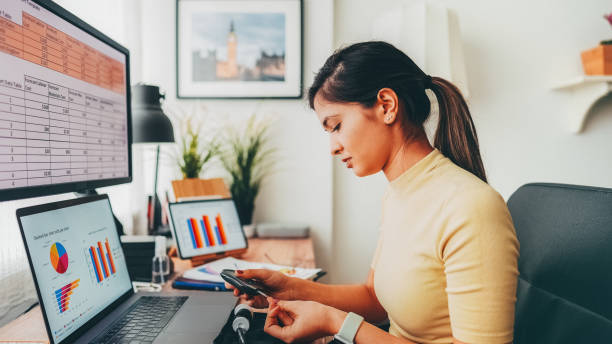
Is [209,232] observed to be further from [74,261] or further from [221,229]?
[74,261]

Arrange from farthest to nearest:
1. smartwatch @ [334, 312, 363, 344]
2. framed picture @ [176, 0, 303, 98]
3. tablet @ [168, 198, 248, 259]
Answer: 1. framed picture @ [176, 0, 303, 98]
2. tablet @ [168, 198, 248, 259]
3. smartwatch @ [334, 312, 363, 344]

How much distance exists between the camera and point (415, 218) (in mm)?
819

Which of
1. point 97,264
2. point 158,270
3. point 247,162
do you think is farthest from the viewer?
point 247,162

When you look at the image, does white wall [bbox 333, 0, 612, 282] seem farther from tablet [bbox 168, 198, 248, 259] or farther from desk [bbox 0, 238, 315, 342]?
tablet [bbox 168, 198, 248, 259]

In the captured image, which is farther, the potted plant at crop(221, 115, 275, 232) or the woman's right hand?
the potted plant at crop(221, 115, 275, 232)

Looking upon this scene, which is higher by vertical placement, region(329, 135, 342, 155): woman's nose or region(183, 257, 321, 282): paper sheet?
region(329, 135, 342, 155): woman's nose

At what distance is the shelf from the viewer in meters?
1.89

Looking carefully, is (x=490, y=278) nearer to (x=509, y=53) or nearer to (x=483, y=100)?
(x=483, y=100)

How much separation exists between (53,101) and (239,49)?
136cm

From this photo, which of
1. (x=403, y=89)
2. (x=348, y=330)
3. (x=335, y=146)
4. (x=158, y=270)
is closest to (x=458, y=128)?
(x=403, y=89)

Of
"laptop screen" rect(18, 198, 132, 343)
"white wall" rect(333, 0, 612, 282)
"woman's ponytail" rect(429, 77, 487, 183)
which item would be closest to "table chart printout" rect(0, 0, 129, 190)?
"laptop screen" rect(18, 198, 132, 343)

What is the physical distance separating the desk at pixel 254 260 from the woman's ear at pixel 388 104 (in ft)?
2.22

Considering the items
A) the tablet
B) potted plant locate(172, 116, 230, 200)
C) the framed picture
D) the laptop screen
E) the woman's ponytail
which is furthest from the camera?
the framed picture

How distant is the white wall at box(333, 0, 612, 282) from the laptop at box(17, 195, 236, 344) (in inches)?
49.8
